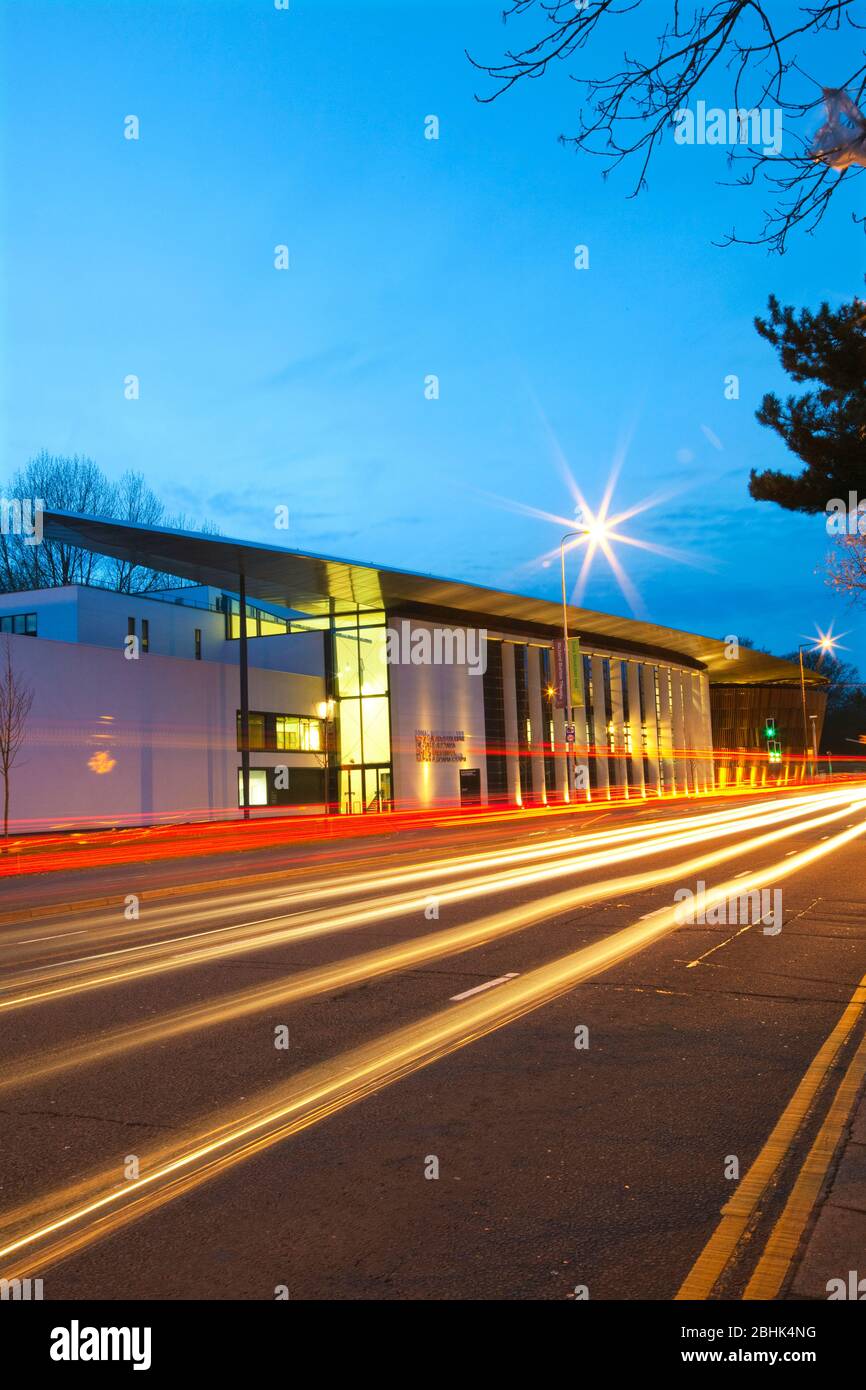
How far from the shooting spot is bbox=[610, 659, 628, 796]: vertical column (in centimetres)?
7306

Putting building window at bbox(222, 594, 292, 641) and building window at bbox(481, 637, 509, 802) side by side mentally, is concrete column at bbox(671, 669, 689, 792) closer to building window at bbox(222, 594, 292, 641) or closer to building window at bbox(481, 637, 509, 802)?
building window at bbox(481, 637, 509, 802)

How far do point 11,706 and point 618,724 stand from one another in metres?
48.6

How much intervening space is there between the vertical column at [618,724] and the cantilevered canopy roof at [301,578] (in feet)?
10.3

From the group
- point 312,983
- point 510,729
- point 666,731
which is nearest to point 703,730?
point 666,731

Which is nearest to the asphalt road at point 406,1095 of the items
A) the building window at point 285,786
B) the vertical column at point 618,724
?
the building window at point 285,786

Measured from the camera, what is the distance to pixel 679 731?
8650cm

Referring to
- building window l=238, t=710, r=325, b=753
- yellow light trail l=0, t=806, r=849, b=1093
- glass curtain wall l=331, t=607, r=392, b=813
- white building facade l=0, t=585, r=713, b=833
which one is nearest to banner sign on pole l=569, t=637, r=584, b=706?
white building facade l=0, t=585, r=713, b=833

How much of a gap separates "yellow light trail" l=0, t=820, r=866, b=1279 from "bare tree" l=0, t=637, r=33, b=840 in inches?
1062

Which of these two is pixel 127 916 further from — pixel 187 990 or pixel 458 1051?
pixel 458 1051

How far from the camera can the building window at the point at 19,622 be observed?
49.1 m

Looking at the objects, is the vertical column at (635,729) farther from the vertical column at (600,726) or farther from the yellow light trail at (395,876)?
the yellow light trail at (395,876)

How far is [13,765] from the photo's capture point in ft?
113

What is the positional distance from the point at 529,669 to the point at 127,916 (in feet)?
158

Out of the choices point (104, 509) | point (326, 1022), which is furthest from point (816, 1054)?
point (104, 509)
